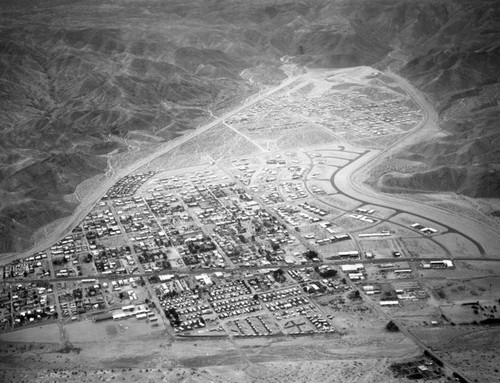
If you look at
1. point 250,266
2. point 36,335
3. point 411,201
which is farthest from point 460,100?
point 36,335

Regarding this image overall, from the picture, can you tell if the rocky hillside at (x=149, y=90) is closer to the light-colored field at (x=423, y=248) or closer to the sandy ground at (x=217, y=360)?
the light-colored field at (x=423, y=248)

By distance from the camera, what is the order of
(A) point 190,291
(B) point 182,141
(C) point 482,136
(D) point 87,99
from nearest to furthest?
(A) point 190,291 < (C) point 482,136 < (B) point 182,141 < (D) point 87,99

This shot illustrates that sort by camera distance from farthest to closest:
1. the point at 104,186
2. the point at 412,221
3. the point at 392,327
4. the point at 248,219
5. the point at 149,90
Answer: the point at 149,90, the point at 104,186, the point at 248,219, the point at 412,221, the point at 392,327

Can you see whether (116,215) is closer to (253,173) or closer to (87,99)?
(253,173)

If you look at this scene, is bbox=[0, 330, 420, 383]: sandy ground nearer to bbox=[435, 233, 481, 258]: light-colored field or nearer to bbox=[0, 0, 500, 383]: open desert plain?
bbox=[0, 0, 500, 383]: open desert plain

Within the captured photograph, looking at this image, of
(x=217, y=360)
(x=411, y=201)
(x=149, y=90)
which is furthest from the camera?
(x=149, y=90)

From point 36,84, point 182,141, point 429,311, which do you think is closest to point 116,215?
point 182,141

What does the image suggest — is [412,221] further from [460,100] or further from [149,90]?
[149,90]

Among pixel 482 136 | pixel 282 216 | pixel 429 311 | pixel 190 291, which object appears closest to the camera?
pixel 429 311
